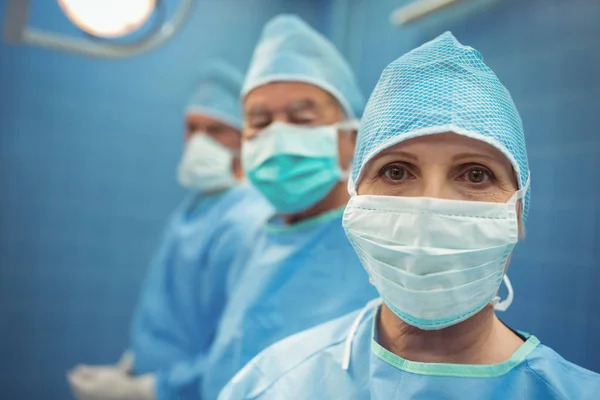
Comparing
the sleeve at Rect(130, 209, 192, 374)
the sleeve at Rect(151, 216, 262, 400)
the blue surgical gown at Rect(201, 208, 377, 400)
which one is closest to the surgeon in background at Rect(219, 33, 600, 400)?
the blue surgical gown at Rect(201, 208, 377, 400)

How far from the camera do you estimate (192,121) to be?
2.25 meters

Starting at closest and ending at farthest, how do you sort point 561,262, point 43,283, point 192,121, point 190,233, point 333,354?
1. point 333,354
2. point 561,262
3. point 190,233
4. point 192,121
5. point 43,283

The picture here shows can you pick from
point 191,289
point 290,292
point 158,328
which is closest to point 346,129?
point 290,292

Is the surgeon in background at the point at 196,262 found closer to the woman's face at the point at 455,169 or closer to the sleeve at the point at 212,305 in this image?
the sleeve at the point at 212,305

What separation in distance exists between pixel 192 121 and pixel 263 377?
1534 millimetres

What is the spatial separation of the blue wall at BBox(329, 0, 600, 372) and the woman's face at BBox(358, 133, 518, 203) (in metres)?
0.25

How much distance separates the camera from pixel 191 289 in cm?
194

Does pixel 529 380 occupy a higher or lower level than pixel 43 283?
higher

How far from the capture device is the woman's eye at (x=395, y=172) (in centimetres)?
79

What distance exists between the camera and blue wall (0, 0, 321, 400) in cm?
255

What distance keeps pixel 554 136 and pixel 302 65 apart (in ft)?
2.12

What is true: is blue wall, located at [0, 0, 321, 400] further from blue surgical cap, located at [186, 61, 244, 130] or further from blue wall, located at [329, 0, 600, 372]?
blue wall, located at [329, 0, 600, 372]

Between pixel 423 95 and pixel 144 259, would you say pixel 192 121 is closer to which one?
pixel 144 259

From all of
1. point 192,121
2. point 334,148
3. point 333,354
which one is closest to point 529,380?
point 333,354
